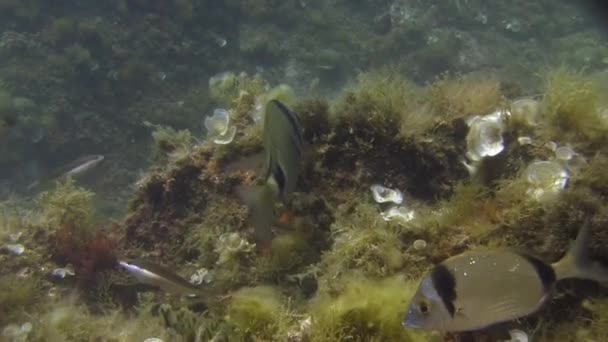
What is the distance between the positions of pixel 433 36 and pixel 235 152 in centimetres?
1607

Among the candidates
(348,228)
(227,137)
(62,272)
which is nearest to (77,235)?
(62,272)

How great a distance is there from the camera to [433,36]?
18797 millimetres

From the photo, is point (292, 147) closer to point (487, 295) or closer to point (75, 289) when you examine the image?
point (487, 295)

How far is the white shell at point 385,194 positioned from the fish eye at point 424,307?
6.49 ft

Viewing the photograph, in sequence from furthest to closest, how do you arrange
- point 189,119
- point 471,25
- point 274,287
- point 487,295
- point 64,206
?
point 471,25 → point 189,119 → point 64,206 → point 274,287 → point 487,295

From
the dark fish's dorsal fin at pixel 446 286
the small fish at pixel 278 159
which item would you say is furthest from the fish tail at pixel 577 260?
the small fish at pixel 278 159

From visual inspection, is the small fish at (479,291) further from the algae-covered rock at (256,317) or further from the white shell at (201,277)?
the white shell at (201,277)

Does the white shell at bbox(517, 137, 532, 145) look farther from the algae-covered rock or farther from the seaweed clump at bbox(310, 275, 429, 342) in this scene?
the algae-covered rock

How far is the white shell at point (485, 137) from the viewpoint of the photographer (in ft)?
12.8

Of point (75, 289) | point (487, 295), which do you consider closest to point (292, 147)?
point (487, 295)

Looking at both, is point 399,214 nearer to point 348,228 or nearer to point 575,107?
point 348,228

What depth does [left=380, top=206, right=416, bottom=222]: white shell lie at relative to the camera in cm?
358

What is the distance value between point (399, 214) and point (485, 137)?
1.10 m

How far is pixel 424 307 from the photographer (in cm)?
204
